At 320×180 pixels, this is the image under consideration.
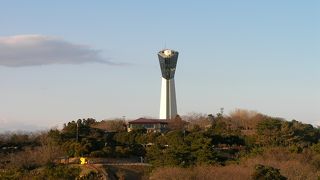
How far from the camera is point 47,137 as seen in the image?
54000 mm

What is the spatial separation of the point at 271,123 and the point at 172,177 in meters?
24.0

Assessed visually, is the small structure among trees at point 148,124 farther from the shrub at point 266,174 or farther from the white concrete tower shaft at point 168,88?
the shrub at point 266,174

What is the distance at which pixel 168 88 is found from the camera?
11181 centimetres

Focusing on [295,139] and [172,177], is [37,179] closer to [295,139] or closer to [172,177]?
[172,177]

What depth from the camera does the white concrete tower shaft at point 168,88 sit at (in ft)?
358

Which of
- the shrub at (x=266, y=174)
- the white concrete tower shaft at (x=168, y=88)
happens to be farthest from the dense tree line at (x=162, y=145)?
the white concrete tower shaft at (x=168, y=88)

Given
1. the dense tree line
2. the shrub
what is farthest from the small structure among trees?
the shrub

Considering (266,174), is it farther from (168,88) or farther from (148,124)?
(168,88)

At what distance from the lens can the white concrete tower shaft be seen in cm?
10897

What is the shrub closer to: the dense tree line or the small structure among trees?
the dense tree line

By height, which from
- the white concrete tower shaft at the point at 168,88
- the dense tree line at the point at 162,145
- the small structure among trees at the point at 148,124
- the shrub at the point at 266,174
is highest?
the white concrete tower shaft at the point at 168,88

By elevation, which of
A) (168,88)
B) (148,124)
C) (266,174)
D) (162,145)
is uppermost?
(168,88)

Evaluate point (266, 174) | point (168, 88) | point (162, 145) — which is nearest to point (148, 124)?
point (168, 88)

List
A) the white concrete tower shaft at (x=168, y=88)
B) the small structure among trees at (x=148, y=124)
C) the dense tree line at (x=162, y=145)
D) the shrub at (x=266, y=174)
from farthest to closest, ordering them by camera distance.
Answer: the white concrete tower shaft at (x=168, y=88), the small structure among trees at (x=148, y=124), the dense tree line at (x=162, y=145), the shrub at (x=266, y=174)
